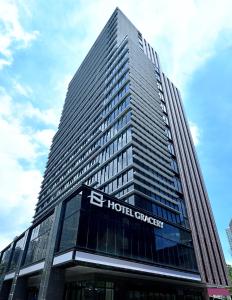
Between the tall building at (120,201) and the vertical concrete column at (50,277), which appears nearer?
the vertical concrete column at (50,277)

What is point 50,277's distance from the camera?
84.1 ft

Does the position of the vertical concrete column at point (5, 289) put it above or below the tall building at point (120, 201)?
below

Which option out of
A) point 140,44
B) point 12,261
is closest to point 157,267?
point 12,261

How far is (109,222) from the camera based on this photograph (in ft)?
98.1

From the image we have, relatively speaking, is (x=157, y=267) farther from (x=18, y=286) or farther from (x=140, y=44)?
(x=140, y=44)

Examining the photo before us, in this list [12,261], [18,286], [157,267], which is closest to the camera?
[157,267]

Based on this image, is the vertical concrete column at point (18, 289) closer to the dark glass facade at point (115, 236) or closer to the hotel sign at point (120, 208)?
the dark glass facade at point (115, 236)

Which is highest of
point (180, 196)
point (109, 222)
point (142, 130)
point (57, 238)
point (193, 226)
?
point (142, 130)

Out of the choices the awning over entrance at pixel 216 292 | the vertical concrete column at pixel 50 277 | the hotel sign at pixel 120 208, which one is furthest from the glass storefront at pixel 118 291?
the awning over entrance at pixel 216 292

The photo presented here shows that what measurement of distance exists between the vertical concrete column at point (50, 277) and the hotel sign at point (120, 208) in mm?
5338

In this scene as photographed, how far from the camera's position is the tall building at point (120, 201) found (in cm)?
2789

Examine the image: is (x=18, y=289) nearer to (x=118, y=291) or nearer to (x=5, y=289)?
(x=5, y=289)

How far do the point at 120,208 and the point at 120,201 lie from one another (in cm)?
99

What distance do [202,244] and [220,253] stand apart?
908 cm
